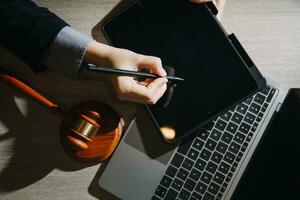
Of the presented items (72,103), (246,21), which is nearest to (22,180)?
(72,103)

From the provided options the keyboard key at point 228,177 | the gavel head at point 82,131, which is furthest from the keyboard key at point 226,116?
the gavel head at point 82,131

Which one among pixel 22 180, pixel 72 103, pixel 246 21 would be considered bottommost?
pixel 22 180

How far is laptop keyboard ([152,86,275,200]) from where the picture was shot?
76 centimetres

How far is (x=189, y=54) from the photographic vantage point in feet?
2.44

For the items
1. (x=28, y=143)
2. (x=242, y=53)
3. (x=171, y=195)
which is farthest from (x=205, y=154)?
(x=28, y=143)

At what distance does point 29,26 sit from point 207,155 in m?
0.43

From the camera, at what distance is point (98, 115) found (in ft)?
2.43

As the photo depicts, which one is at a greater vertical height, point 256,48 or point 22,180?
point 256,48

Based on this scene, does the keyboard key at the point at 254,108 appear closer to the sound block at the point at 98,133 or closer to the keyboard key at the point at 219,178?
the keyboard key at the point at 219,178

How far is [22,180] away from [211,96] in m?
0.41

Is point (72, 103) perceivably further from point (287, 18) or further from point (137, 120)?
point (287, 18)

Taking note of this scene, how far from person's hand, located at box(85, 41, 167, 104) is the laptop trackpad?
0.07m

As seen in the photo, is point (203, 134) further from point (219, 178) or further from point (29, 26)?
point (29, 26)

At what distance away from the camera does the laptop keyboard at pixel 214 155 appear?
0.76 metres
